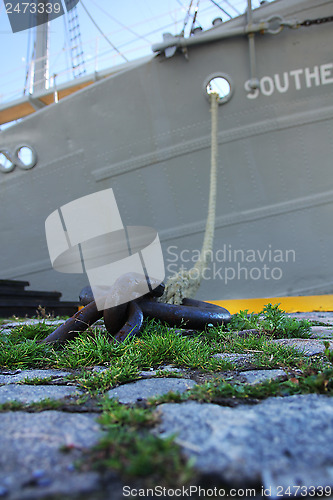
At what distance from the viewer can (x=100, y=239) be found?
22.2 ft

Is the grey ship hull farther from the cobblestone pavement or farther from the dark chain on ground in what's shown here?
the cobblestone pavement

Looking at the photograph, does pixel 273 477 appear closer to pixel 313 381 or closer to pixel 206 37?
pixel 313 381

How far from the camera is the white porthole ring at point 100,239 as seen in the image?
6516mm

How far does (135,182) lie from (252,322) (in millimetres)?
4294

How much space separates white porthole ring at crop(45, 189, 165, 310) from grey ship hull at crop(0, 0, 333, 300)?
0.74 feet

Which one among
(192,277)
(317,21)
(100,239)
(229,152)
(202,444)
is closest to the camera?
(202,444)

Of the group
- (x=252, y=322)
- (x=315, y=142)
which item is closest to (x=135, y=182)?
(x=315, y=142)

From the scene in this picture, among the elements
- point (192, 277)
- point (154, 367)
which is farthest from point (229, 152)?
point (154, 367)

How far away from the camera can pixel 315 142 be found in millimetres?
5711

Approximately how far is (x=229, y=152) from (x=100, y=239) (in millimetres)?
2933

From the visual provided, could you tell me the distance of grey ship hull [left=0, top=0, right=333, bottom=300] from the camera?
5.65 meters

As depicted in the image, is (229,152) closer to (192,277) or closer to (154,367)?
(192,277)

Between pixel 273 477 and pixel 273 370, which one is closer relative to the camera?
pixel 273 477

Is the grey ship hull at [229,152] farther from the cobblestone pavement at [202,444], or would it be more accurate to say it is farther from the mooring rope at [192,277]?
the cobblestone pavement at [202,444]
